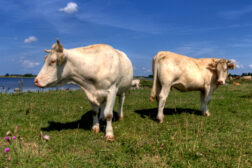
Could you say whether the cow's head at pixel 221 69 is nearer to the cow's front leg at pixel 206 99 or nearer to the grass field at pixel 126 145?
the cow's front leg at pixel 206 99

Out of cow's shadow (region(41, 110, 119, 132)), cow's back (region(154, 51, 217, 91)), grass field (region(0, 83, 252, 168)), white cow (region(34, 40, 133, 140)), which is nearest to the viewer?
grass field (region(0, 83, 252, 168))

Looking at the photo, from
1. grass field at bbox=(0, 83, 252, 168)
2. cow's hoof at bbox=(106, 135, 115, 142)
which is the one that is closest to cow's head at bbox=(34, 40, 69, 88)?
grass field at bbox=(0, 83, 252, 168)

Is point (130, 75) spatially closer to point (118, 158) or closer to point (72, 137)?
point (72, 137)

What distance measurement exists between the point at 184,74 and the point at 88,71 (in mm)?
3442

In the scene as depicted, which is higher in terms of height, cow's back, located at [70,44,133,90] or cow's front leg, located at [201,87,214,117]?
cow's back, located at [70,44,133,90]

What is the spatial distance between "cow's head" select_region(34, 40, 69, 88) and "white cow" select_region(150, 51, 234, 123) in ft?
10.0

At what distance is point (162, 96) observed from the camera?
675cm

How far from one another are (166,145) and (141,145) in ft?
1.69

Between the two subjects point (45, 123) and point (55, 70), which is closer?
point (55, 70)

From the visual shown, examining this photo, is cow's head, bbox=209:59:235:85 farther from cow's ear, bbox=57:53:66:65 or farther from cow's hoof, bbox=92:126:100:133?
cow's ear, bbox=57:53:66:65

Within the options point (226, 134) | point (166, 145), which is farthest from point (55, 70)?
point (226, 134)

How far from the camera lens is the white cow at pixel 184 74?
6.74 meters

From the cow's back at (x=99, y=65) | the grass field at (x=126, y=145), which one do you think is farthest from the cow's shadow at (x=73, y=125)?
the cow's back at (x=99, y=65)

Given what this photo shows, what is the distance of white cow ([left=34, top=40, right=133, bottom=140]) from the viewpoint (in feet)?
16.1
